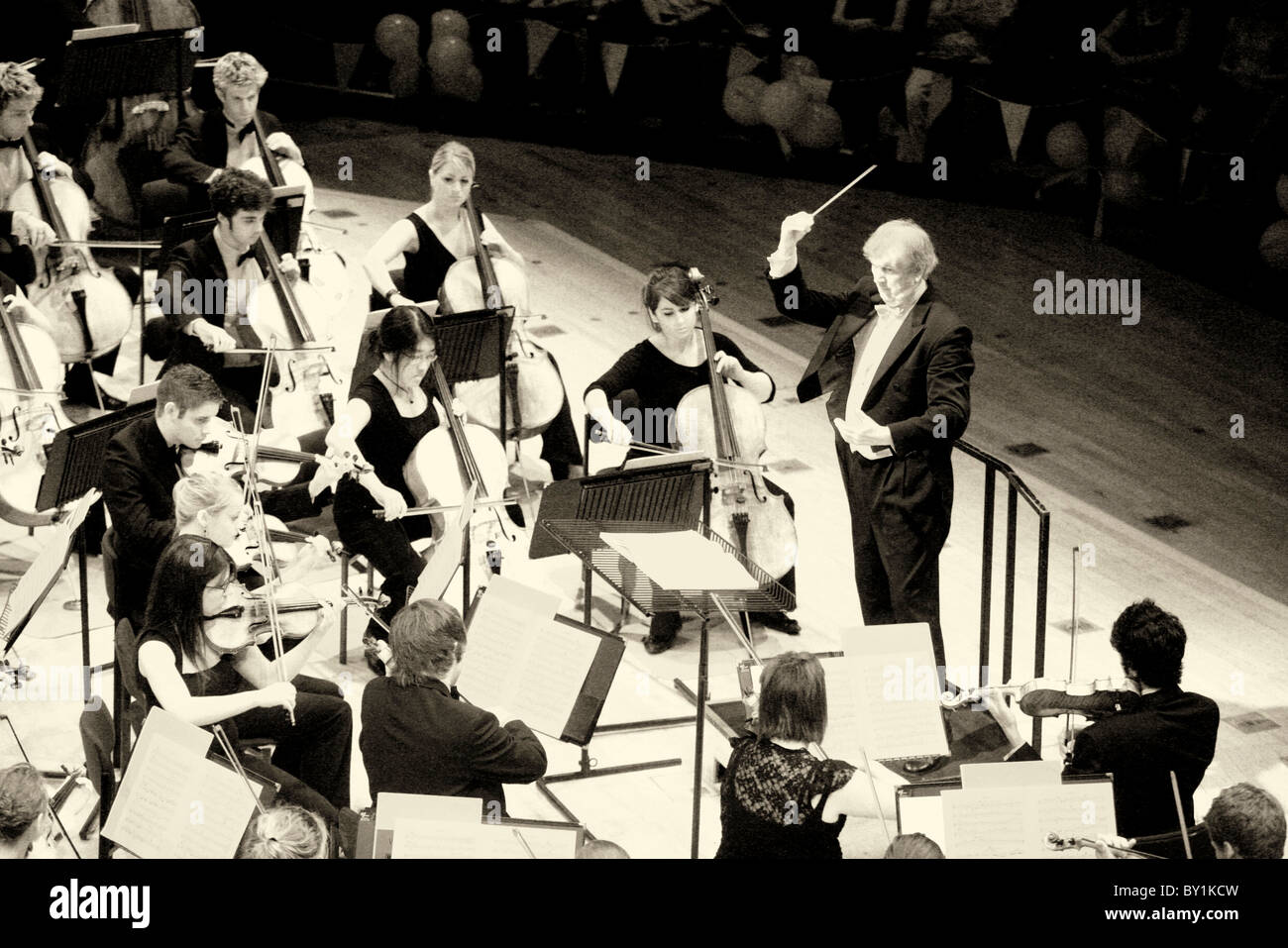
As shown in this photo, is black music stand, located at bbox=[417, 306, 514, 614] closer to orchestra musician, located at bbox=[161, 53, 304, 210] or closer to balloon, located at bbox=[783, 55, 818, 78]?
orchestra musician, located at bbox=[161, 53, 304, 210]

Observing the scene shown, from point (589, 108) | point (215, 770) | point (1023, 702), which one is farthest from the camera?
point (589, 108)

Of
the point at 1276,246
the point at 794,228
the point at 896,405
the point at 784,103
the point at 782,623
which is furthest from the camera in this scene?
the point at 784,103

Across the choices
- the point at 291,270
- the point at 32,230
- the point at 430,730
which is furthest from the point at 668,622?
the point at 32,230

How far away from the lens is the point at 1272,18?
7281 mm

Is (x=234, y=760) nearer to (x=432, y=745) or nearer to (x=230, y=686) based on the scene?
(x=432, y=745)

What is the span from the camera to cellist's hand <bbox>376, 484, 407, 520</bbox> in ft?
14.8

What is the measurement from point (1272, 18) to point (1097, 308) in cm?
142

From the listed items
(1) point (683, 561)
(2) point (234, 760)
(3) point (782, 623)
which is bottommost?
(3) point (782, 623)

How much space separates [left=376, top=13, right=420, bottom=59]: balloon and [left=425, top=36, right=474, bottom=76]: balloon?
0.16 m

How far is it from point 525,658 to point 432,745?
0.97ft

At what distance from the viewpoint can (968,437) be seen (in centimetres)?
616

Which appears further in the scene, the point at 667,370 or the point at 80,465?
the point at 667,370

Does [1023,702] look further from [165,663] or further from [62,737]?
[62,737]

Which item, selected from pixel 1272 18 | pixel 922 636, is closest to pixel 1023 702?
pixel 922 636
